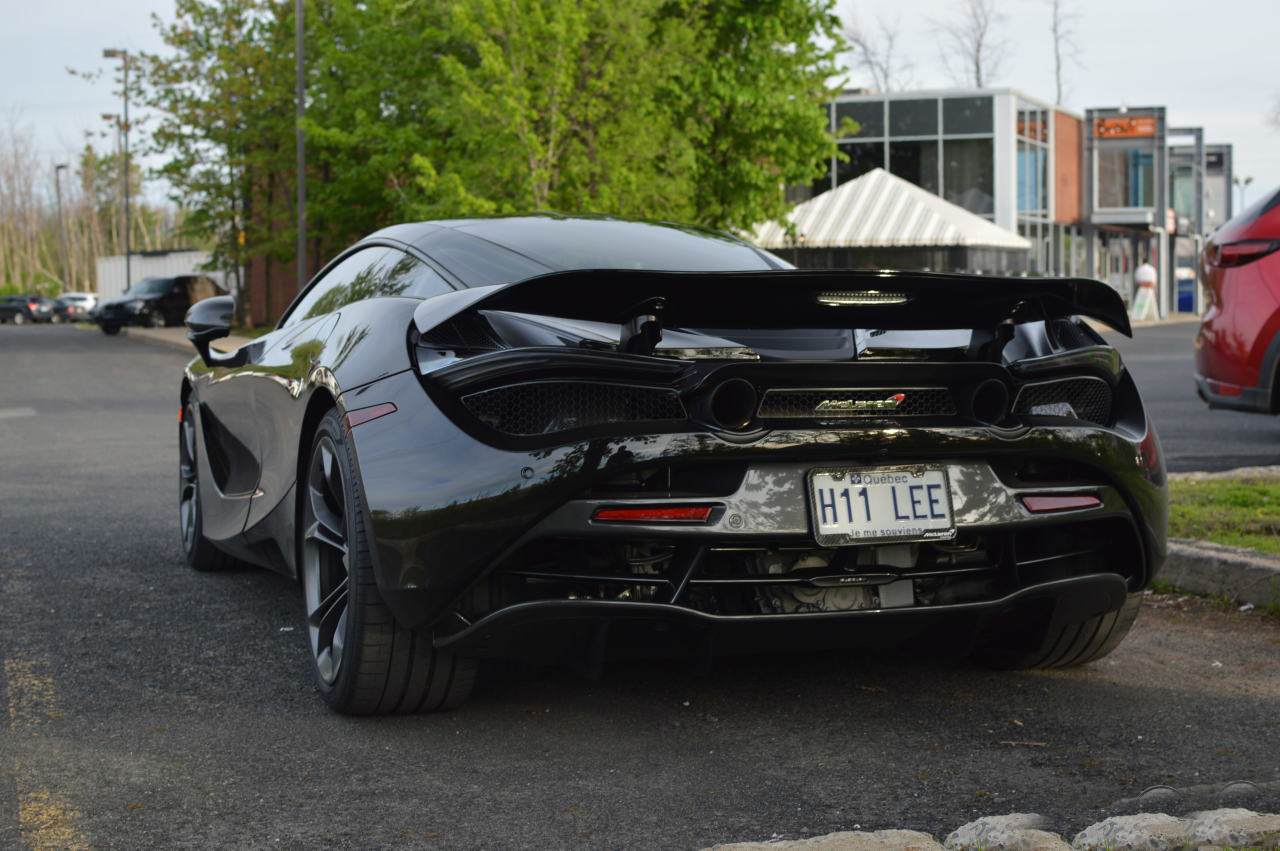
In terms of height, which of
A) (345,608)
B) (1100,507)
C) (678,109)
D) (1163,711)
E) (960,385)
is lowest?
(1163,711)

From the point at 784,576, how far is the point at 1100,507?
32.4 inches

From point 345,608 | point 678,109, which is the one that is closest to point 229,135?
point 678,109

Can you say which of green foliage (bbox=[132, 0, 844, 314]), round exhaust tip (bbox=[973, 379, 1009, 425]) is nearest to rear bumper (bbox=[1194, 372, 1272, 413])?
round exhaust tip (bbox=[973, 379, 1009, 425])

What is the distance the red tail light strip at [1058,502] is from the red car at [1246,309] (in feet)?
16.5

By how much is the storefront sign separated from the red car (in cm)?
4289

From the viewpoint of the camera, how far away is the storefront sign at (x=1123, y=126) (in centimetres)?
4828

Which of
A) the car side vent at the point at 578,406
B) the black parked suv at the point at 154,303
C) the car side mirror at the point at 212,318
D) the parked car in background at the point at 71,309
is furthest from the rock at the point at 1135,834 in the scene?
the parked car in background at the point at 71,309

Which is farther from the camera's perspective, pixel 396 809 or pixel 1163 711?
pixel 1163 711

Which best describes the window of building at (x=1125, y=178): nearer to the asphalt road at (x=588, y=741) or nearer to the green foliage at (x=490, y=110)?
the green foliage at (x=490, y=110)

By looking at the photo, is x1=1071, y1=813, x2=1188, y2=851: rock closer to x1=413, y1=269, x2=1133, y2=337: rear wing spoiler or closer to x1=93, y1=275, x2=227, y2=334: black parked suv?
x1=413, y1=269, x2=1133, y2=337: rear wing spoiler

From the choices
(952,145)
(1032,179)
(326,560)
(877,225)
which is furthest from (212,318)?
(1032,179)

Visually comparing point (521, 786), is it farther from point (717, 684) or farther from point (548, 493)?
point (717, 684)

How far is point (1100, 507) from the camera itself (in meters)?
3.54

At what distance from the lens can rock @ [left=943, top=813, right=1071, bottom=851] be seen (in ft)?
8.00
